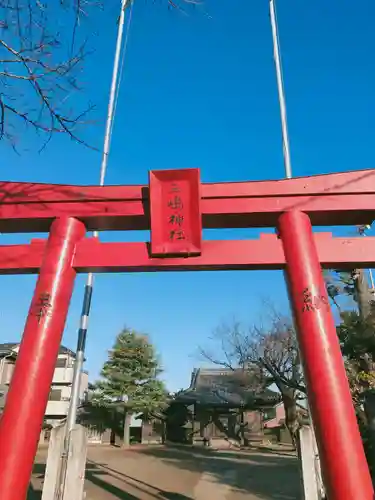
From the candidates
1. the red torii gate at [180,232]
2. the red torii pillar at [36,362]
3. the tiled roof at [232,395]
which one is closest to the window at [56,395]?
the tiled roof at [232,395]

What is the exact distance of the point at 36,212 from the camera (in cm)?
526

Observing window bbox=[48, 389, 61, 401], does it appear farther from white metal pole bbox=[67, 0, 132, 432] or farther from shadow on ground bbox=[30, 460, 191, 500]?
white metal pole bbox=[67, 0, 132, 432]


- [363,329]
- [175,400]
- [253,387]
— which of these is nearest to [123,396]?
[175,400]

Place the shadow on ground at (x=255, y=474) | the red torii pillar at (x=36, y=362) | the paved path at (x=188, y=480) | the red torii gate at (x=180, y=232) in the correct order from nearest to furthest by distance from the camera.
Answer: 1. the red torii pillar at (x=36, y=362)
2. the red torii gate at (x=180, y=232)
3. the paved path at (x=188, y=480)
4. the shadow on ground at (x=255, y=474)

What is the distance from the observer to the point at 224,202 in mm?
5227

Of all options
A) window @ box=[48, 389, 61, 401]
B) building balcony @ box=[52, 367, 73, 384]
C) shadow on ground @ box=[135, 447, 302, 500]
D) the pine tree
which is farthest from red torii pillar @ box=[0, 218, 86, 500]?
building balcony @ box=[52, 367, 73, 384]

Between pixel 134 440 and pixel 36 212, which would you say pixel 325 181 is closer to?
pixel 36 212

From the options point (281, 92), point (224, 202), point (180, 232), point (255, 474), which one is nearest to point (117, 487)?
point (255, 474)

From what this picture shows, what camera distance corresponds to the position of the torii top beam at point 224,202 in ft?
16.6

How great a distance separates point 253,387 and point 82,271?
2425cm

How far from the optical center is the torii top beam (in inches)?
200

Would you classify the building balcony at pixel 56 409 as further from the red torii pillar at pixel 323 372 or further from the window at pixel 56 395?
the red torii pillar at pixel 323 372

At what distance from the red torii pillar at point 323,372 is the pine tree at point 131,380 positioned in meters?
24.2

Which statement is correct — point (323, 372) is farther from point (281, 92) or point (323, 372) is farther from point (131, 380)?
point (131, 380)
